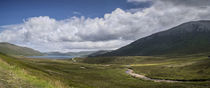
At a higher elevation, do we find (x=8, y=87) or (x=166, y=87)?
(x=8, y=87)

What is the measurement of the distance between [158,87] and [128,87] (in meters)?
10.7

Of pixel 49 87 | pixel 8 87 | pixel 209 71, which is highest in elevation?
pixel 8 87

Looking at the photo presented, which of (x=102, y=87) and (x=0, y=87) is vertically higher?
(x=0, y=87)

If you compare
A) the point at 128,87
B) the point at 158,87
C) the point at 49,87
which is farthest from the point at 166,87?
the point at 49,87

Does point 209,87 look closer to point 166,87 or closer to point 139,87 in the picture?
point 166,87

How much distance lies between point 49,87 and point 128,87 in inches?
1570

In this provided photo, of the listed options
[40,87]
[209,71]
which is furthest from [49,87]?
[209,71]

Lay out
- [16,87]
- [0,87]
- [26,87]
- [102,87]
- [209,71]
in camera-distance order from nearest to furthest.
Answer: [0,87] → [16,87] → [26,87] → [102,87] → [209,71]

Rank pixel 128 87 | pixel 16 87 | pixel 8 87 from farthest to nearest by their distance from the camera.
Result: pixel 128 87 → pixel 16 87 → pixel 8 87

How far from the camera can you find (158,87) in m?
55.5

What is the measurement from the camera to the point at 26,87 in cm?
1606

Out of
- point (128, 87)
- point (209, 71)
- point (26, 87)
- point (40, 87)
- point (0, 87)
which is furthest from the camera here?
point (209, 71)

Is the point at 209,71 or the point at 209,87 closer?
the point at 209,87

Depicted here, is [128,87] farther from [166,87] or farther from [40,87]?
[40,87]
